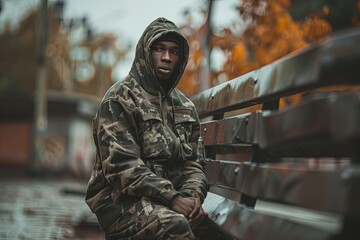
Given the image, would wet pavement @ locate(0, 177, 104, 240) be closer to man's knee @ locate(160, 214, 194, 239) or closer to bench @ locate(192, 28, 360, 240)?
bench @ locate(192, 28, 360, 240)

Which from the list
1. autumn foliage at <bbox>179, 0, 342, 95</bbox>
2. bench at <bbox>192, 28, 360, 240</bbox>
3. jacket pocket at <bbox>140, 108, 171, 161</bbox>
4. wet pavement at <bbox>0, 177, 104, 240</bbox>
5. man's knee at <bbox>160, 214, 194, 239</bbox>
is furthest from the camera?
autumn foliage at <bbox>179, 0, 342, 95</bbox>

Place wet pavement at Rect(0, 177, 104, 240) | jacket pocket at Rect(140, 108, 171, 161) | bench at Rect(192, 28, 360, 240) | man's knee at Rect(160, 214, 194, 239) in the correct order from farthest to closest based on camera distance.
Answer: wet pavement at Rect(0, 177, 104, 240) < jacket pocket at Rect(140, 108, 171, 161) < man's knee at Rect(160, 214, 194, 239) < bench at Rect(192, 28, 360, 240)

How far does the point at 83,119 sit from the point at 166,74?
1554 inches

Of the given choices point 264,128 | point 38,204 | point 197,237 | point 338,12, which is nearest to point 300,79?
point 264,128

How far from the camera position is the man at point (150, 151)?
381 centimetres

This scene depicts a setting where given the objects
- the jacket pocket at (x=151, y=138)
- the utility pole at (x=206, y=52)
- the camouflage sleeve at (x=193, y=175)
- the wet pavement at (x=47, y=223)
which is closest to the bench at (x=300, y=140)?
the camouflage sleeve at (x=193, y=175)

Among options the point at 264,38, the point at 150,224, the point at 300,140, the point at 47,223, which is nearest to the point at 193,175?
the point at 150,224

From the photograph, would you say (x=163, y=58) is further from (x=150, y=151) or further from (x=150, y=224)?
(x=150, y=224)

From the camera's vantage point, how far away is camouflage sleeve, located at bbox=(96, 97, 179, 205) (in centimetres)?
380

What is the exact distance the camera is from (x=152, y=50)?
4273 millimetres

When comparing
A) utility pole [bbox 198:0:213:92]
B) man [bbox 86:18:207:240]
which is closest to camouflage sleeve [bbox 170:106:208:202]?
man [bbox 86:18:207:240]

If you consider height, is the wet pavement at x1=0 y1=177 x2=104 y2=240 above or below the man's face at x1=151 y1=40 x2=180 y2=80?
below

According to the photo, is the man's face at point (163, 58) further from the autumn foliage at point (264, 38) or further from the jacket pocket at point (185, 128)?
the autumn foliage at point (264, 38)

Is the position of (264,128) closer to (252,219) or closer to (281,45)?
(252,219)
